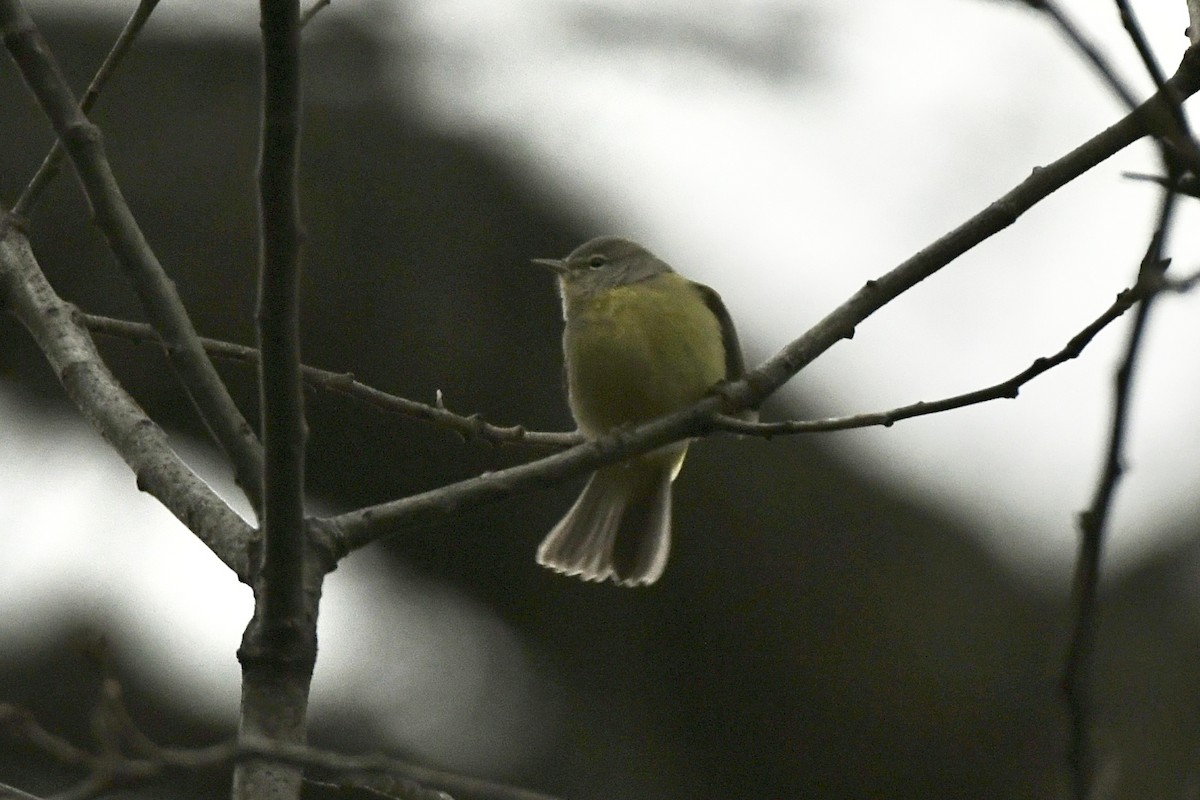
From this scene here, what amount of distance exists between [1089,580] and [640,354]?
279 cm

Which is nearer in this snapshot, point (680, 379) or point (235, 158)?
point (680, 379)

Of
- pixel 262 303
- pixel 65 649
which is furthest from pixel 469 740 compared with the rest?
pixel 262 303

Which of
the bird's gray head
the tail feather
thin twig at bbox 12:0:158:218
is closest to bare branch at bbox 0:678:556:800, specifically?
thin twig at bbox 12:0:158:218

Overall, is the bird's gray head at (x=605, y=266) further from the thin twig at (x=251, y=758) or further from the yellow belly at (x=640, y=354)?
the thin twig at (x=251, y=758)

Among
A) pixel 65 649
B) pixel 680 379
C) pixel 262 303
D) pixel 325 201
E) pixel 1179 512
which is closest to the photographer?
pixel 262 303

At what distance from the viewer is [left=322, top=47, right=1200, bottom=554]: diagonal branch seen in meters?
2.69

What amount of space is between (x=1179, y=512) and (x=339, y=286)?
3972 mm

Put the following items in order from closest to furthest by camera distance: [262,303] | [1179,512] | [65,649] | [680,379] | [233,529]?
[262,303]
[233,529]
[680,379]
[65,649]
[1179,512]

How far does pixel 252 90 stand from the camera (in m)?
7.00

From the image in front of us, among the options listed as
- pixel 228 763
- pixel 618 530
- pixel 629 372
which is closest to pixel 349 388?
pixel 629 372

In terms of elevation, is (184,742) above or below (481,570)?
below

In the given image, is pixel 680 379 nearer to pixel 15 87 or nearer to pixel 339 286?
pixel 339 286

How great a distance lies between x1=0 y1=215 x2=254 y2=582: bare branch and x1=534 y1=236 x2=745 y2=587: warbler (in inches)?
57.1

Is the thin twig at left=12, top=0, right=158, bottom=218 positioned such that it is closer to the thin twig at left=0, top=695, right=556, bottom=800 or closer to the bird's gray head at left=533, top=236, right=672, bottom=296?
the thin twig at left=0, top=695, right=556, bottom=800
